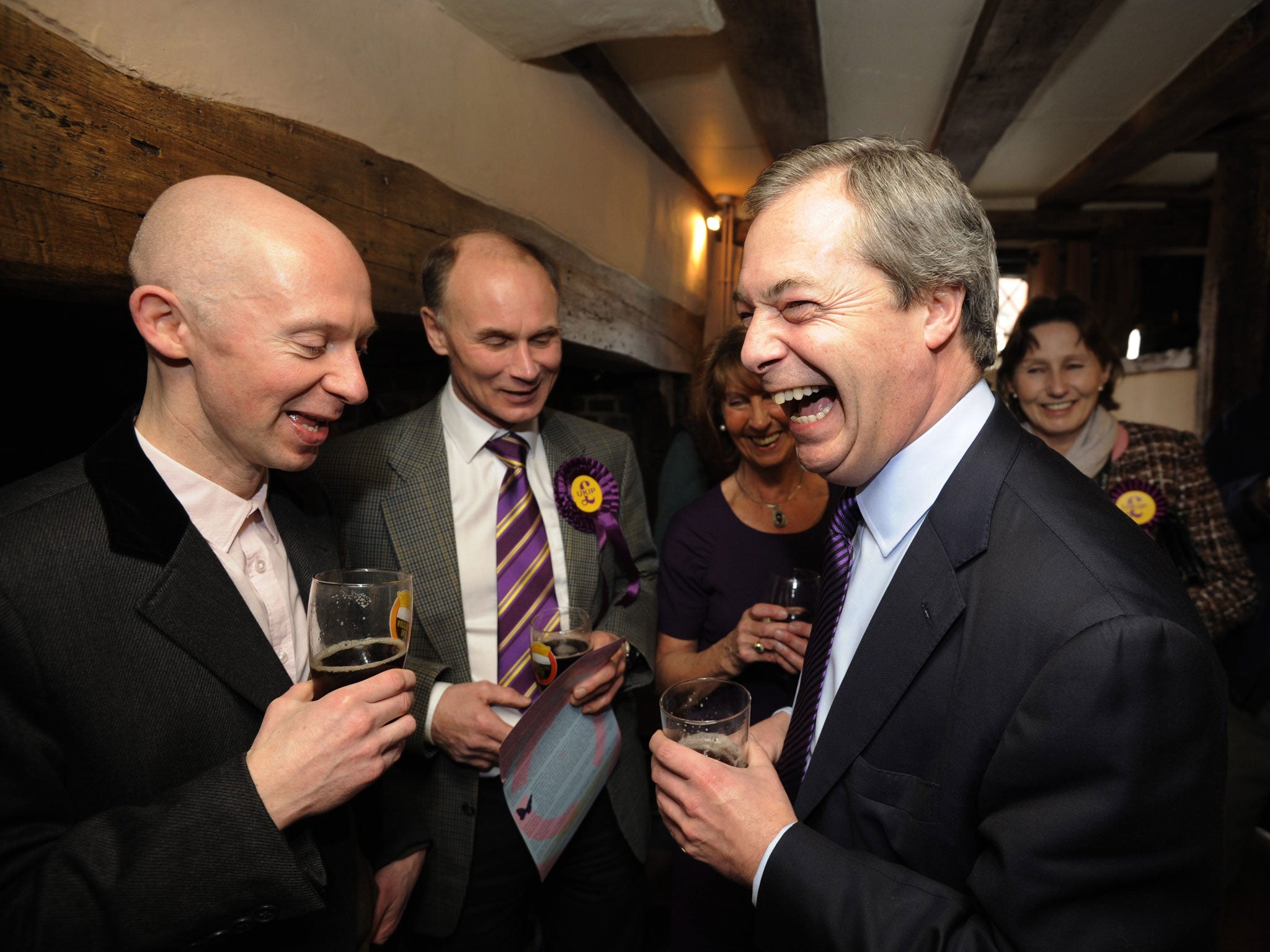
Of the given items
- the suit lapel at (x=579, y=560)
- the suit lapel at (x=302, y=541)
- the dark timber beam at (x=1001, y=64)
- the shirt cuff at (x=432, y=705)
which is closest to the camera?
the suit lapel at (x=302, y=541)

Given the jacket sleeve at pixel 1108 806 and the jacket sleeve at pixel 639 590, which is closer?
the jacket sleeve at pixel 1108 806

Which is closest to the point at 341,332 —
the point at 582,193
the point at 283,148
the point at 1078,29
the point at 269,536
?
the point at 269,536

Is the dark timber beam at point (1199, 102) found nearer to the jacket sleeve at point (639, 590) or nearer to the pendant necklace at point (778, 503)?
the pendant necklace at point (778, 503)

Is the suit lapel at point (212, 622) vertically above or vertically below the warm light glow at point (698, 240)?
below

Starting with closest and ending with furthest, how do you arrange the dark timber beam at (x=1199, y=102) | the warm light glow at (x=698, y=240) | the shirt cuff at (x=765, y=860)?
the shirt cuff at (x=765, y=860) < the dark timber beam at (x=1199, y=102) < the warm light glow at (x=698, y=240)

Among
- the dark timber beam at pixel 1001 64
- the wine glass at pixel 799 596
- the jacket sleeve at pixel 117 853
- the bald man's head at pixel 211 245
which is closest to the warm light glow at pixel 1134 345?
the dark timber beam at pixel 1001 64

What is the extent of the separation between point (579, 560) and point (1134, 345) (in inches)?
254

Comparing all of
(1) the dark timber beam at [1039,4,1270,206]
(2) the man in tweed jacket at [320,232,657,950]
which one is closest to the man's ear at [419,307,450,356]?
(2) the man in tweed jacket at [320,232,657,950]

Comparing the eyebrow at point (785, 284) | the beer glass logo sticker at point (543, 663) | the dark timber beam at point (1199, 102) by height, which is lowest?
the beer glass logo sticker at point (543, 663)

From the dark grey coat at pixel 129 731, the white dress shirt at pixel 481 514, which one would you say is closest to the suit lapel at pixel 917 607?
the dark grey coat at pixel 129 731

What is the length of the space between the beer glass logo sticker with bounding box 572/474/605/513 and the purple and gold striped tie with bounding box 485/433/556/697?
124 mm

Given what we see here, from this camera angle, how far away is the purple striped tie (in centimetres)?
126

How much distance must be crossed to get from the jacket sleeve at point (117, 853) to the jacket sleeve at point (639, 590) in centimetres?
106

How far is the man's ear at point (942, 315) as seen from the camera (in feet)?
3.79
